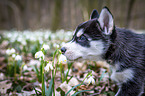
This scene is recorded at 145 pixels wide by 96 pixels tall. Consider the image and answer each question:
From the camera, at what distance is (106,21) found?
1.59 m

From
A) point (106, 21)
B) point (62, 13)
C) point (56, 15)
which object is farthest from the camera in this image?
point (62, 13)

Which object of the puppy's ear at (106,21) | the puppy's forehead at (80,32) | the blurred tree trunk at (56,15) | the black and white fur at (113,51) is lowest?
the black and white fur at (113,51)

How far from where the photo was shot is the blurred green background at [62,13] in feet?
15.1

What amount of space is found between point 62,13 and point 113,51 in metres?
9.94

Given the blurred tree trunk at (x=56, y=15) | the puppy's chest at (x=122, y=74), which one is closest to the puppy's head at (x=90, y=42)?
the puppy's chest at (x=122, y=74)

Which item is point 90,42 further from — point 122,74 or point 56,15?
point 56,15

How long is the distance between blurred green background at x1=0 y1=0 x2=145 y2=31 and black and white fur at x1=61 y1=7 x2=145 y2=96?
1.73 m

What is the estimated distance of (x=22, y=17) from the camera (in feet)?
66.6

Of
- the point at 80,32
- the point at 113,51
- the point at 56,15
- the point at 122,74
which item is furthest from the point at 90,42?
the point at 56,15

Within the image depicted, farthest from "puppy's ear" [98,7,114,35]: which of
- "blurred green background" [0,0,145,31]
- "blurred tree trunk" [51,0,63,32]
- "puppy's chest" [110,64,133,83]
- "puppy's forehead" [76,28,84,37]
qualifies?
"blurred tree trunk" [51,0,63,32]

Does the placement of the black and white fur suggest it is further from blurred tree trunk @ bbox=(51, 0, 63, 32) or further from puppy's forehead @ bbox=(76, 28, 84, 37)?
blurred tree trunk @ bbox=(51, 0, 63, 32)

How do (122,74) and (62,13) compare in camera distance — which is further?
(62,13)

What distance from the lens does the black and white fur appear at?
62.4 inches

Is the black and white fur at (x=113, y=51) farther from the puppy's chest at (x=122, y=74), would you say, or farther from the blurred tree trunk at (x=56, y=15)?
the blurred tree trunk at (x=56, y=15)
